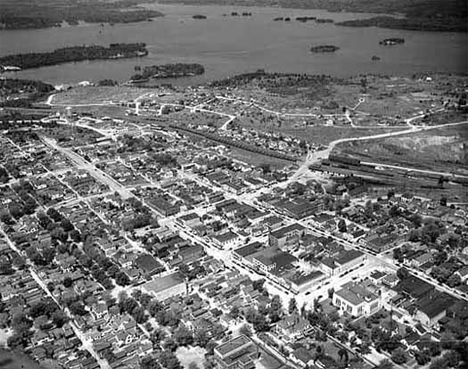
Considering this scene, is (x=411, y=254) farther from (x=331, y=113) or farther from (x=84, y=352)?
(x=331, y=113)

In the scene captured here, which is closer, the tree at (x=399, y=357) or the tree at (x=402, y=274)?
the tree at (x=399, y=357)

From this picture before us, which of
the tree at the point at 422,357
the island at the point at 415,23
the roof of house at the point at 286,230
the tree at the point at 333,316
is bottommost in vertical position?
the tree at the point at 422,357

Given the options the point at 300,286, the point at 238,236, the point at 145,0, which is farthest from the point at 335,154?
the point at 145,0

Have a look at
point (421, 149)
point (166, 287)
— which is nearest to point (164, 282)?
point (166, 287)

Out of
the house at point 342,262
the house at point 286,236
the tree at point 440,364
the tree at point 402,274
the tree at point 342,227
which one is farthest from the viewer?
the tree at point 342,227

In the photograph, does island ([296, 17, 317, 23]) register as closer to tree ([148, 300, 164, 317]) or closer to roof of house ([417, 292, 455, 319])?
roof of house ([417, 292, 455, 319])

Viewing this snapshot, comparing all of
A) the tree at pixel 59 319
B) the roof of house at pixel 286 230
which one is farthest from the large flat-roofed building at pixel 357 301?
the tree at pixel 59 319

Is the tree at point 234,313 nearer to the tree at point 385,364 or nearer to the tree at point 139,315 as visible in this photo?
the tree at point 139,315
